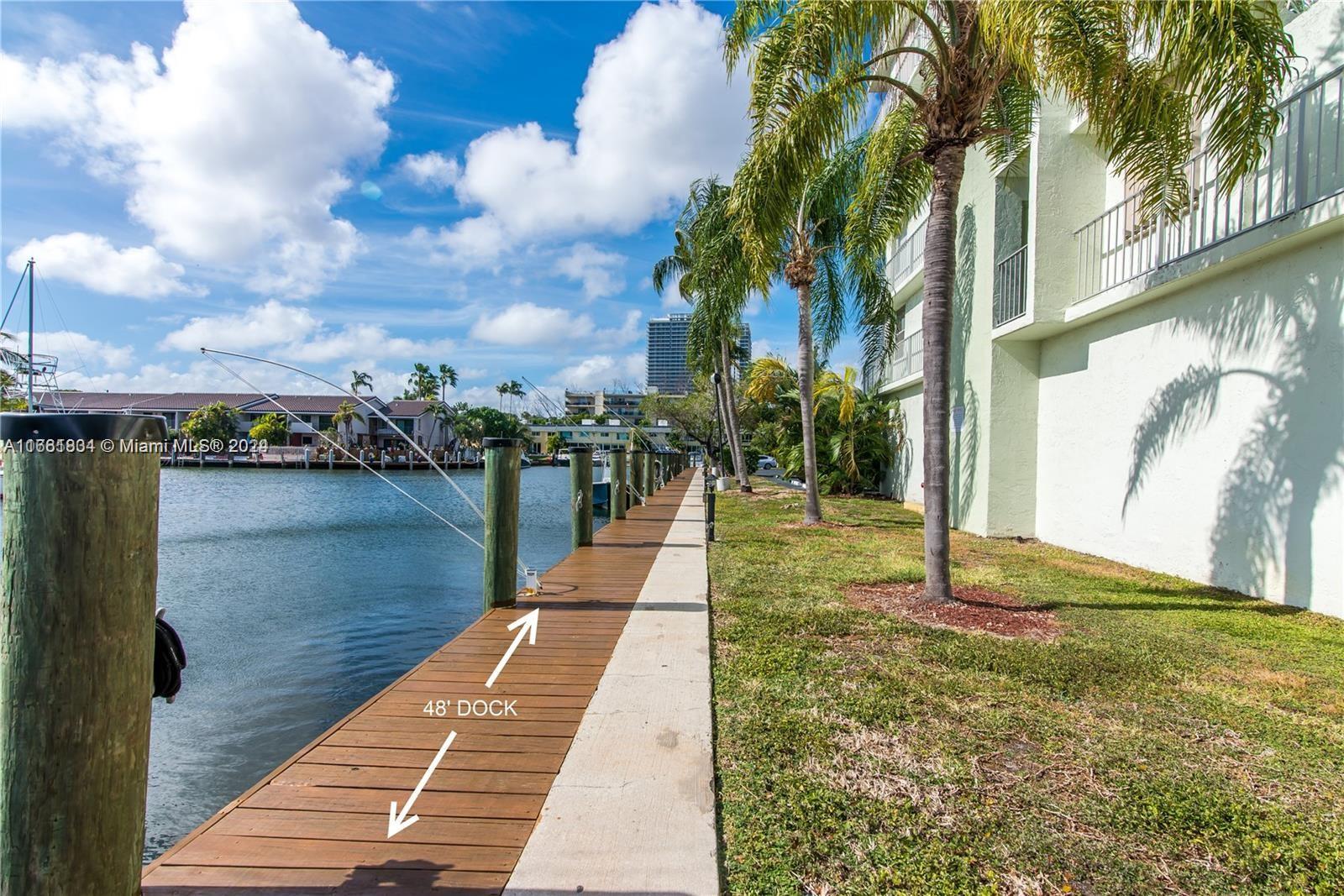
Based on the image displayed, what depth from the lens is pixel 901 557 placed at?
9250 millimetres

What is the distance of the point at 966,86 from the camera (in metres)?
6.48

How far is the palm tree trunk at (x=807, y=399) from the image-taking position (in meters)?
13.2

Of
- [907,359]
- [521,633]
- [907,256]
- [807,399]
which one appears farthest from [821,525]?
[907,256]

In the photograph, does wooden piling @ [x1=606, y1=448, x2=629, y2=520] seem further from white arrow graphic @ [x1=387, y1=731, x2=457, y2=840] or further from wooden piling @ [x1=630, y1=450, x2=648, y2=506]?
white arrow graphic @ [x1=387, y1=731, x2=457, y2=840]

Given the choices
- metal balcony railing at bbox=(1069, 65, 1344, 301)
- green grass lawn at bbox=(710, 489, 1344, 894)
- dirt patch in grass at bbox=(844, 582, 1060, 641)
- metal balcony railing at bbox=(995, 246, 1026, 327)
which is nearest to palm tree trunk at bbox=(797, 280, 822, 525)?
metal balcony railing at bbox=(995, 246, 1026, 327)

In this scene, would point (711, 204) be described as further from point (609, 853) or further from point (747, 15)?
point (609, 853)

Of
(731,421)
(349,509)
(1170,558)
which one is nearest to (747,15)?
(1170,558)

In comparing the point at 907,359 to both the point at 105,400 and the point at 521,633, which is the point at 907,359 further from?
the point at 105,400

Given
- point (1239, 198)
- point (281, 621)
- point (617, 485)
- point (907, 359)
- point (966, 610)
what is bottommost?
point (281, 621)

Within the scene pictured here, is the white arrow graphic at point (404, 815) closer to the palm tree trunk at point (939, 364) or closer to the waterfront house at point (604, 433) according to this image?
the palm tree trunk at point (939, 364)

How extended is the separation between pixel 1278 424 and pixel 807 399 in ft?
24.7

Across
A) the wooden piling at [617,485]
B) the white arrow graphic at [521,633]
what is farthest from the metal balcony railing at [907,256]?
the white arrow graphic at [521,633]

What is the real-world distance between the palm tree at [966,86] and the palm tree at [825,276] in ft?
11.9

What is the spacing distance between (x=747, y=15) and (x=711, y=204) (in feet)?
34.0
